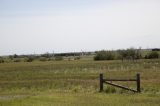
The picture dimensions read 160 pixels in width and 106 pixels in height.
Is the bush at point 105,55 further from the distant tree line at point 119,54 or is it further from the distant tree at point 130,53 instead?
the distant tree at point 130,53

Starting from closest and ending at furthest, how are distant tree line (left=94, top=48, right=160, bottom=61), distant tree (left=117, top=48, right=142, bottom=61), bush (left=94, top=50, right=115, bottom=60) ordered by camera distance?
distant tree (left=117, top=48, right=142, bottom=61) → distant tree line (left=94, top=48, right=160, bottom=61) → bush (left=94, top=50, right=115, bottom=60)

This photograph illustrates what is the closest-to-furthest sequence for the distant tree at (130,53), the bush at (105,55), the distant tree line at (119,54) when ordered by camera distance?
the distant tree at (130,53) → the distant tree line at (119,54) → the bush at (105,55)

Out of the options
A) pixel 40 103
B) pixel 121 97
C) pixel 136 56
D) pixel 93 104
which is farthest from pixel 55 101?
pixel 136 56

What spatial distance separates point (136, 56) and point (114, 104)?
293ft

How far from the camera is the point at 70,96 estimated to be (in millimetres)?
22375

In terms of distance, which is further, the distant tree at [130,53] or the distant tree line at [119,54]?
the distant tree line at [119,54]

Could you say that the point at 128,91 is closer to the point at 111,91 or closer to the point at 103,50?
the point at 111,91

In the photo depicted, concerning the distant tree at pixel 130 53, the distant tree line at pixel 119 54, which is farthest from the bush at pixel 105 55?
the distant tree at pixel 130 53

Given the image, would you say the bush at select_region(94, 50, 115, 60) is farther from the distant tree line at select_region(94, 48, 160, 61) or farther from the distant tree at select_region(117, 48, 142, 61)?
the distant tree at select_region(117, 48, 142, 61)

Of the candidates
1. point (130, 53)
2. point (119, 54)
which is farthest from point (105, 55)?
point (130, 53)

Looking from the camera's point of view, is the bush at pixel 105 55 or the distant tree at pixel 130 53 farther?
the bush at pixel 105 55

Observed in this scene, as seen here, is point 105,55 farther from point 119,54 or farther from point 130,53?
point 130,53

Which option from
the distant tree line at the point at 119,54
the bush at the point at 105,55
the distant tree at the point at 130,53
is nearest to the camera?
the distant tree at the point at 130,53

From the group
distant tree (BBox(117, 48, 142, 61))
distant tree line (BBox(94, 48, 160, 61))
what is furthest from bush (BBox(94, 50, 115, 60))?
distant tree (BBox(117, 48, 142, 61))
